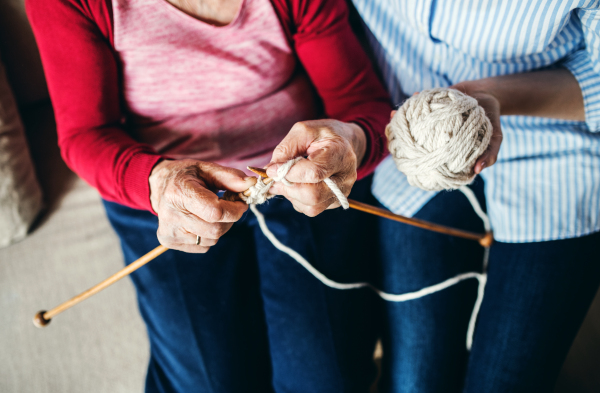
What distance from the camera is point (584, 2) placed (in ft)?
1.85

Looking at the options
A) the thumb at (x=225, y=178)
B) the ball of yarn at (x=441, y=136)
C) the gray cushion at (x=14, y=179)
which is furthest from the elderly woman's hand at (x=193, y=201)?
the gray cushion at (x=14, y=179)

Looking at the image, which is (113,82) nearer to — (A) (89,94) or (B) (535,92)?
(A) (89,94)

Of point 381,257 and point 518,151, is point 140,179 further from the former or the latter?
point 518,151

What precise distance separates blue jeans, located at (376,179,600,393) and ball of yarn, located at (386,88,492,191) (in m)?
0.24

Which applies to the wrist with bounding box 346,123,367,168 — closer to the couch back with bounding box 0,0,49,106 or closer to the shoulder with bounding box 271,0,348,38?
the shoulder with bounding box 271,0,348,38

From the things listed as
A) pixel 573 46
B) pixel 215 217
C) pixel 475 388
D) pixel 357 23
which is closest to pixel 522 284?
pixel 475 388

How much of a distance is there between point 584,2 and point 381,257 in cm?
57

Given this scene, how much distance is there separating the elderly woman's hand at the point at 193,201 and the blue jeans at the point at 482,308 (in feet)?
1.38

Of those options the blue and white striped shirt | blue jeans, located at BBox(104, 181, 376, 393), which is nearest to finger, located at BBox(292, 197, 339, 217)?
blue jeans, located at BBox(104, 181, 376, 393)

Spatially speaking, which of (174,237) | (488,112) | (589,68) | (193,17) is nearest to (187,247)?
(174,237)

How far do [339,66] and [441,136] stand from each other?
289mm

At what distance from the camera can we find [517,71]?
699mm

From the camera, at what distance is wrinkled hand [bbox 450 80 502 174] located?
1.78 ft

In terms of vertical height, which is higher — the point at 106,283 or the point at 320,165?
the point at 320,165
